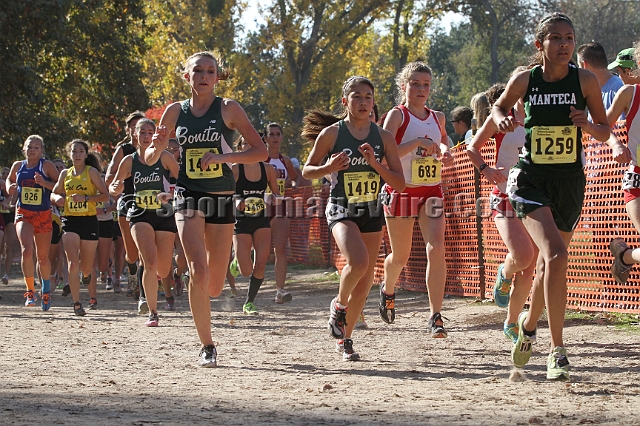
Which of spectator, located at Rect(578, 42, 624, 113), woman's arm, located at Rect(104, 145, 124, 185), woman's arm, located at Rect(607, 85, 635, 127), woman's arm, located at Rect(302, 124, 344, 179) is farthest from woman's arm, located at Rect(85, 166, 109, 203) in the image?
woman's arm, located at Rect(607, 85, 635, 127)

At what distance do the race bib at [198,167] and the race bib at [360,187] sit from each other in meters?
0.96

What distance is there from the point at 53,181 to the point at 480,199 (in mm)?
5912

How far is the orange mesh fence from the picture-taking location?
9.12 meters

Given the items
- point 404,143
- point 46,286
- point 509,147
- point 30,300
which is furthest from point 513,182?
point 30,300

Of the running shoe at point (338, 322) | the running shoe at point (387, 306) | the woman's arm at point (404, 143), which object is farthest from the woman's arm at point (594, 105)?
the running shoe at point (387, 306)

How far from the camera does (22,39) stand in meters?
21.2

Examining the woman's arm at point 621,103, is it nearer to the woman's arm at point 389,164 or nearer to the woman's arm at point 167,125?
the woman's arm at point 389,164

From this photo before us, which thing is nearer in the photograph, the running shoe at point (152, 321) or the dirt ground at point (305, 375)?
A: the dirt ground at point (305, 375)

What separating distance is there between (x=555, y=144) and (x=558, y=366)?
134 centimetres

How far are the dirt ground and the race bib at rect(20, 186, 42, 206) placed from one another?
2681 millimetres

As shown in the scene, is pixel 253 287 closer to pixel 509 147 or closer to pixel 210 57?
pixel 509 147

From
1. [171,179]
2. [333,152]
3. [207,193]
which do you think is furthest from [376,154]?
[171,179]

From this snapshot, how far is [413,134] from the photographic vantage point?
8664mm

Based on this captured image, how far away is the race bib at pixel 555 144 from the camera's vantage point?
19.6 feet
